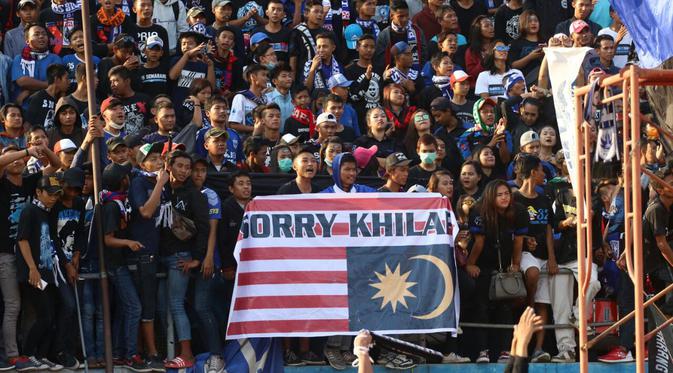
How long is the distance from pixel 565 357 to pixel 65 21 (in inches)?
311

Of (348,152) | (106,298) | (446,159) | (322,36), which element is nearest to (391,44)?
(322,36)

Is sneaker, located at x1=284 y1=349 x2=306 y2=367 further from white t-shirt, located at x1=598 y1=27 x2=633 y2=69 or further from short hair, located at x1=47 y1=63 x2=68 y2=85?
white t-shirt, located at x1=598 y1=27 x2=633 y2=69

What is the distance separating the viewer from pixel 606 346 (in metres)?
15.1

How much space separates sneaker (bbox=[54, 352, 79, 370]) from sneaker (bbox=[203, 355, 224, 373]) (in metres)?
1.31

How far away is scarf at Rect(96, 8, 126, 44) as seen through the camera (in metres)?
18.5

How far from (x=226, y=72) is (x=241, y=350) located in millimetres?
5354

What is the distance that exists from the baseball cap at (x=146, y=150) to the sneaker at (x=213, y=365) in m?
2.12

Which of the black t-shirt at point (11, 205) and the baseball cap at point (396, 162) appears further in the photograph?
the baseball cap at point (396, 162)

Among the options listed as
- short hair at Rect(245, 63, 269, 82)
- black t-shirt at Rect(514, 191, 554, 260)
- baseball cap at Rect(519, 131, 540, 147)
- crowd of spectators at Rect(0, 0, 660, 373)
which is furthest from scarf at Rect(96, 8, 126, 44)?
black t-shirt at Rect(514, 191, 554, 260)

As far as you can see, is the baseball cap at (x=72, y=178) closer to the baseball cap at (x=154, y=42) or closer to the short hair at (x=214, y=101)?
the short hair at (x=214, y=101)

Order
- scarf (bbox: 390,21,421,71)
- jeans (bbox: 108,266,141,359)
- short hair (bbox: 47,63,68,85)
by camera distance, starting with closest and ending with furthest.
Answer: jeans (bbox: 108,266,141,359)
short hair (bbox: 47,63,68,85)
scarf (bbox: 390,21,421,71)

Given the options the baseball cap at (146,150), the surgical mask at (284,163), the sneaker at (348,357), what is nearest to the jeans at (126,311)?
the baseball cap at (146,150)

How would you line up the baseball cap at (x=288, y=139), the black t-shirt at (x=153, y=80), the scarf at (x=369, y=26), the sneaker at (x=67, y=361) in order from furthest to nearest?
the scarf at (x=369, y=26) < the black t-shirt at (x=153, y=80) < the baseball cap at (x=288, y=139) < the sneaker at (x=67, y=361)

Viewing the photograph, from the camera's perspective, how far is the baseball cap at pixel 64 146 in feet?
47.4
